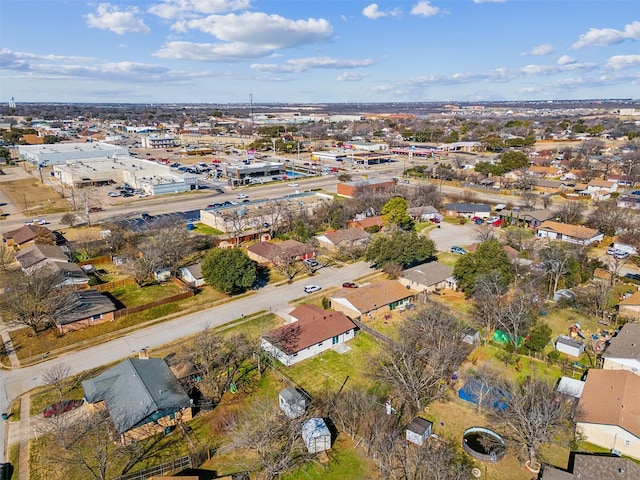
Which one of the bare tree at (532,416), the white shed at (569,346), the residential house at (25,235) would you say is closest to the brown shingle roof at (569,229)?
the white shed at (569,346)

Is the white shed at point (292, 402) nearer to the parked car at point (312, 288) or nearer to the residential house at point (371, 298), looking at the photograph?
the residential house at point (371, 298)

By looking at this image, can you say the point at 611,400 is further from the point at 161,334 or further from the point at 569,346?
the point at 161,334

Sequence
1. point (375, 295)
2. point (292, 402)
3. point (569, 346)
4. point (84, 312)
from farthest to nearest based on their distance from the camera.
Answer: point (375, 295) < point (84, 312) < point (569, 346) < point (292, 402)

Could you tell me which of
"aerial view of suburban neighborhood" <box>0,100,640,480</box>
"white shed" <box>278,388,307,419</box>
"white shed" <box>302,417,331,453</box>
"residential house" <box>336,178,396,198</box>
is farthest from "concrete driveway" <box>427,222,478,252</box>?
"white shed" <box>302,417,331,453</box>

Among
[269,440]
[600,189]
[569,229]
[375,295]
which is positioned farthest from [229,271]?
[600,189]

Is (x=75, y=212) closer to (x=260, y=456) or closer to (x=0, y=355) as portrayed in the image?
(x=0, y=355)
